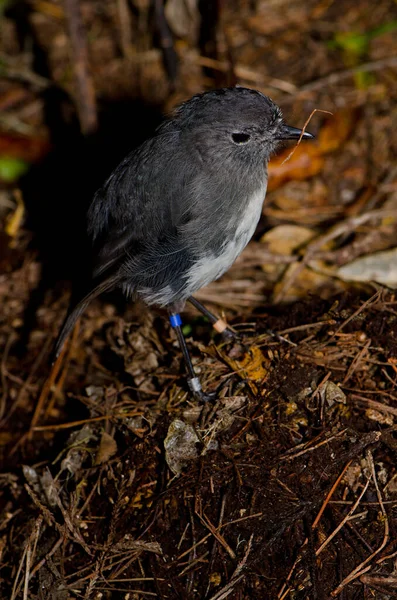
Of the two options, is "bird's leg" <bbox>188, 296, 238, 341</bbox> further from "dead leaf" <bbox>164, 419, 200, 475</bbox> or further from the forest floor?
"dead leaf" <bbox>164, 419, 200, 475</bbox>

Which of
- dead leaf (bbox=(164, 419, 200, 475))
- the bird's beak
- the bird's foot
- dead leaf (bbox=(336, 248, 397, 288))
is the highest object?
the bird's beak

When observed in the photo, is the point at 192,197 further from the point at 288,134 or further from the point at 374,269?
the point at 374,269

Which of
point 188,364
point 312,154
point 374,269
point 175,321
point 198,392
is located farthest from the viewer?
point 312,154

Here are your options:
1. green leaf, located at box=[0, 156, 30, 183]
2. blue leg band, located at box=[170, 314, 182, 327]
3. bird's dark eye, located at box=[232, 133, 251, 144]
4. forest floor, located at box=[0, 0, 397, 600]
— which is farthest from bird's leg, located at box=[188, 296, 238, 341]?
green leaf, located at box=[0, 156, 30, 183]

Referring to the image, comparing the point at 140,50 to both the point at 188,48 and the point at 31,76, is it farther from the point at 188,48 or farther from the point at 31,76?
the point at 31,76

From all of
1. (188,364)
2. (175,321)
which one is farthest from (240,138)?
(188,364)

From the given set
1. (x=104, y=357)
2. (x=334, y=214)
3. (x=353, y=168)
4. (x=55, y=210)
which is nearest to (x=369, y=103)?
(x=353, y=168)
